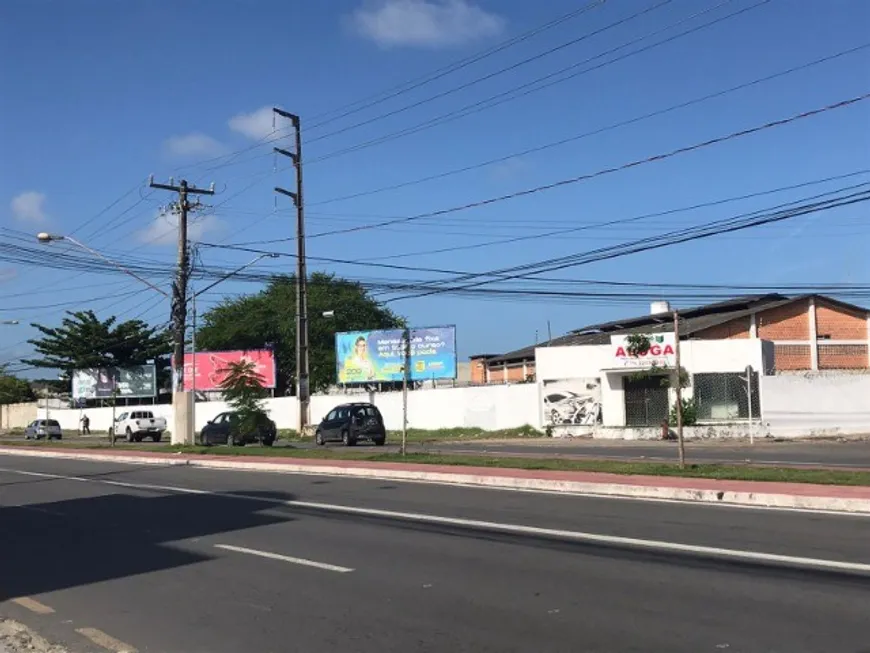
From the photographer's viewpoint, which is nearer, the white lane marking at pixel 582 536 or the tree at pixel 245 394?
the white lane marking at pixel 582 536

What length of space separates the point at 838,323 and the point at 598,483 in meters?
39.6

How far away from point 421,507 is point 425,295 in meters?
27.0

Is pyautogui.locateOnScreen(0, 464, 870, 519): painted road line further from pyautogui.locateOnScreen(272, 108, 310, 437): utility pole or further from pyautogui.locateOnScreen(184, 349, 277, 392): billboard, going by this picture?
pyautogui.locateOnScreen(184, 349, 277, 392): billboard

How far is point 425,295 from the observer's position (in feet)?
135

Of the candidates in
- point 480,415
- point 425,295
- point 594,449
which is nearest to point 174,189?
point 425,295

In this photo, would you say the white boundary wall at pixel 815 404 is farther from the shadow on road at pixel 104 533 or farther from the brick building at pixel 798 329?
the shadow on road at pixel 104 533

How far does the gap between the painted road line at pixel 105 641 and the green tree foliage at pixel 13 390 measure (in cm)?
9247

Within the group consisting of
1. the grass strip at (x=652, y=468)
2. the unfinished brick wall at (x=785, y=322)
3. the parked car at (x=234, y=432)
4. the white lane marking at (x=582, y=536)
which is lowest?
the white lane marking at (x=582, y=536)

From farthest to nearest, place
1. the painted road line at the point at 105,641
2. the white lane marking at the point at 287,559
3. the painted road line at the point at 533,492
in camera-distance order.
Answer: the painted road line at the point at 533,492
the white lane marking at the point at 287,559
the painted road line at the point at 105,641

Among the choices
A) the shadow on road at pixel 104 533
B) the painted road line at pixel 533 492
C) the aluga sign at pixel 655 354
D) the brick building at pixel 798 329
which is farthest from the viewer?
the brick building at pixel 798 329

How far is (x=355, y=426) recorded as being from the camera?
36688mm

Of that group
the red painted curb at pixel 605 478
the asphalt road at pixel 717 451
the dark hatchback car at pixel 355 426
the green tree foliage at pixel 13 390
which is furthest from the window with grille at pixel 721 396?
the green tree foliage at pixel 13 390

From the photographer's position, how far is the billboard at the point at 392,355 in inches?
1959

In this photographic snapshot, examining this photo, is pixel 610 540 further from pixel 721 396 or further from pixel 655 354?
pixel 721 396
